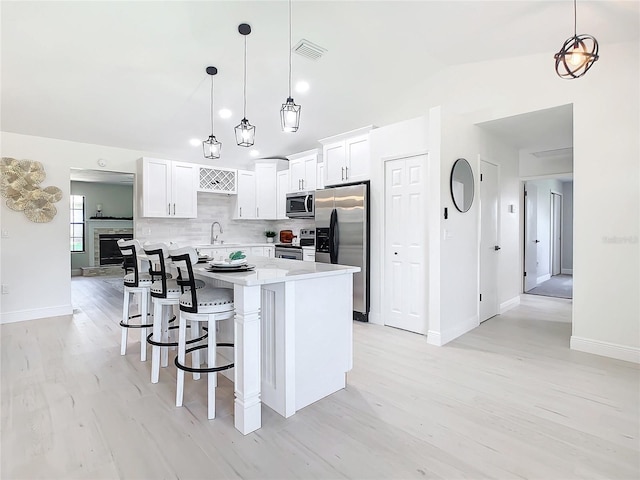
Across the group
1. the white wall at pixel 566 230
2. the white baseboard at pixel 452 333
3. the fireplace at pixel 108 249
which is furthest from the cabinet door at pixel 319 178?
the fireplace at pixel 108 249

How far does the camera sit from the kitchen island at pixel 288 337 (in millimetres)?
1927

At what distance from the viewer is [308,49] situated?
11.5ft

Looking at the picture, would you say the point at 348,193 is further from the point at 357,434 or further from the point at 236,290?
the point at 357,434

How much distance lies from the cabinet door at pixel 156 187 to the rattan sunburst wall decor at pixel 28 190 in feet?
3.59

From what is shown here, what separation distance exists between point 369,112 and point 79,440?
4.73m

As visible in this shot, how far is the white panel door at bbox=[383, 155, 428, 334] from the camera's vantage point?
3.76 m

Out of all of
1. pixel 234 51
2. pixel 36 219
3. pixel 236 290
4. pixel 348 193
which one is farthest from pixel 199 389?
pixel 36 219

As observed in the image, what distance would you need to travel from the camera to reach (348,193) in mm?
4324

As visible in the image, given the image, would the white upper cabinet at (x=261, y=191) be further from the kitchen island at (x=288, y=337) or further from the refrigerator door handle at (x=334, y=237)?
the kitchen island at (x=288, y=337)

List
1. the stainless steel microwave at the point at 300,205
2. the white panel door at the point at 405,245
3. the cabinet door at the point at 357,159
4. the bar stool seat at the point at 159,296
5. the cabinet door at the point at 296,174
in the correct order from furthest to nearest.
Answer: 1. the cabinet door at the point at 296,174
2. the stainless steel microwave at the point at 300,205
3. the cabinet door at the point at 357,159
4. the white panel door at the point at 405,245
5. the bar stool seat at the point at 159,296

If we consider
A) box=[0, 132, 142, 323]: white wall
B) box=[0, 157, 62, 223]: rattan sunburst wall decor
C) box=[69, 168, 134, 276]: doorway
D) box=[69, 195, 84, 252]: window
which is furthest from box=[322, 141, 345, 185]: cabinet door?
box=[69, 195, 84, 252]: window

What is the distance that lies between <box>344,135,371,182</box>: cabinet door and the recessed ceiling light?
841 millimetres

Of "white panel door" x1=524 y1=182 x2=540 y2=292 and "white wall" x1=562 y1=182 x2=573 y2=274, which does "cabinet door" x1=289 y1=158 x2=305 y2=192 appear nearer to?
"white panel door" x1=524 y1=182 x2=540 y2=292

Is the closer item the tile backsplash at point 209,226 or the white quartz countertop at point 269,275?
the white quartz countertop at point 269,275
